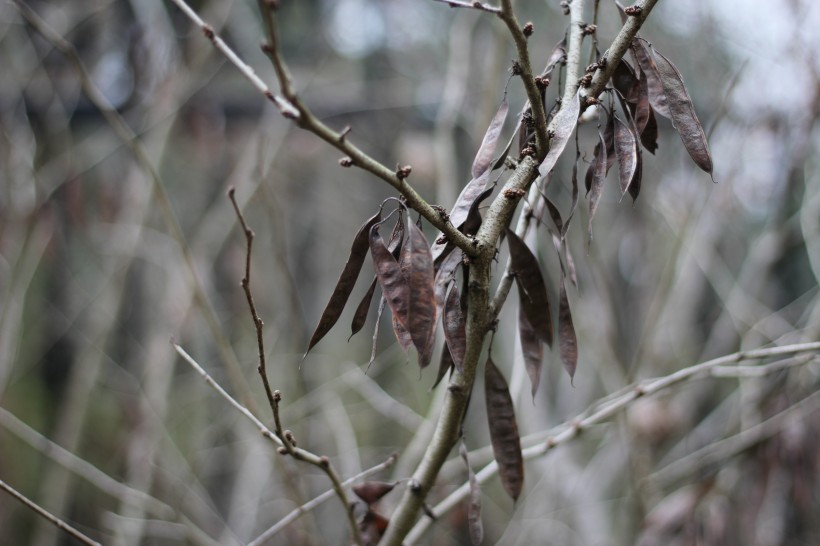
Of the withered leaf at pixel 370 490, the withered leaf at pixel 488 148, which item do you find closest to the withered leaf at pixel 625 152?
the withered leaf at pixel 488 148

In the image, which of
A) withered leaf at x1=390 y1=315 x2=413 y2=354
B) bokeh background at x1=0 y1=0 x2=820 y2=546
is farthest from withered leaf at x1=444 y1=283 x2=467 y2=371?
bokeh background at x1=0 y1=0 x2=820 y2=546

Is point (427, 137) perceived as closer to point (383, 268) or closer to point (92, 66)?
point (92, 66)

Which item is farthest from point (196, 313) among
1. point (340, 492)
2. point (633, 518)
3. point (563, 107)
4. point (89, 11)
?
point (563, 107)

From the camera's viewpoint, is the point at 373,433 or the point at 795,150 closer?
the point at 795,150

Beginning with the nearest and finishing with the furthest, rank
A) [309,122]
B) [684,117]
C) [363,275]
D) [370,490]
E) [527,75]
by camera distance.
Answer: [309,122]
[527,75]
[684,117]
[370,490]
[363,275]

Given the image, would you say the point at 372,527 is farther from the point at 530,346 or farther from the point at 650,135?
the point at 650,135

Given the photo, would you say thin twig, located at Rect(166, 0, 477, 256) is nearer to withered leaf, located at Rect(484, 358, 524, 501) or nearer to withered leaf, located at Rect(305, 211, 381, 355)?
withered leaf, located at Rect(305, 211, 381, 355)

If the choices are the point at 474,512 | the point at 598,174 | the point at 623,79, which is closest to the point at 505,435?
the point at 474,512
